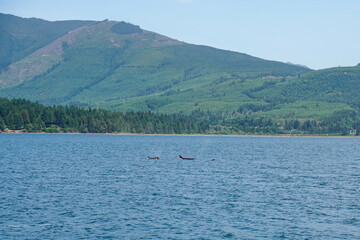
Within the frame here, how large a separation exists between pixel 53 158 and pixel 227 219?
81.7m

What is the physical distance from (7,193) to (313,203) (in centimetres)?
4444

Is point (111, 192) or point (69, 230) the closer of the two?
point (69, 230)

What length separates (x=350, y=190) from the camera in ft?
259

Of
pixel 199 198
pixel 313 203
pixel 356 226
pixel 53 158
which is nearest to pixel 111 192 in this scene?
pixel 199 198

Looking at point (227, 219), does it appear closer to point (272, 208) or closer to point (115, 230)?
point (272, 208)

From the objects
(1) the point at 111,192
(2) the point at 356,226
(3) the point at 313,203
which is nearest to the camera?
(2) the point at 356,226

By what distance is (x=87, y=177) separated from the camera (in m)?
88.2

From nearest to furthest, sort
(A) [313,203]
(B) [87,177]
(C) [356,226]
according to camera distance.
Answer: (C) [356,226], (A) [313,203], (B) [87,177]

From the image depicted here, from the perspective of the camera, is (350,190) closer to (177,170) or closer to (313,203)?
(313,203)

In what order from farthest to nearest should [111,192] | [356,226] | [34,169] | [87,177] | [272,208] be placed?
[34,169]
[87,177]
[111,192]
[272,208]
[356,226]

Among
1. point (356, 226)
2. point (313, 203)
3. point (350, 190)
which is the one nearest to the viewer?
point (356, 226)

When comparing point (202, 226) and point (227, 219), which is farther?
point (227, 219)

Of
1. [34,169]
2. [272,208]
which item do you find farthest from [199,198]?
[34,169]

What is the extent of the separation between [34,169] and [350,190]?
63431 millimetres
